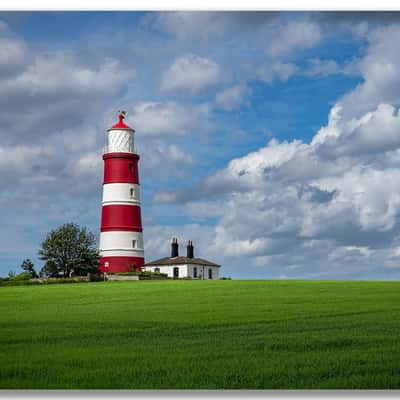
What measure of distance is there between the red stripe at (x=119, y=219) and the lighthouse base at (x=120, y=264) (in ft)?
4.52

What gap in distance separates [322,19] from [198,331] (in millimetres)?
6043

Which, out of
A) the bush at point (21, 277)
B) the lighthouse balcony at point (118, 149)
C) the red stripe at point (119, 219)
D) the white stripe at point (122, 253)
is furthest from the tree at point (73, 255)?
the lighthouse balcony at point (118, 149)

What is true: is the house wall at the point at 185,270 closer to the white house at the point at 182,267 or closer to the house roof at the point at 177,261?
the white house at the point at 182,267

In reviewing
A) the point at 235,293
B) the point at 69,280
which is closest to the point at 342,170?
the point at 235,293

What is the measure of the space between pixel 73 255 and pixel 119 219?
112 inches

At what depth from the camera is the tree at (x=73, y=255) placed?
32562 millimetres

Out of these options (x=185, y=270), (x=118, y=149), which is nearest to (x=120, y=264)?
(x=118, y=149)

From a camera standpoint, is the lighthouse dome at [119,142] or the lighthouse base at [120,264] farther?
the lighthouse base at [120,264]

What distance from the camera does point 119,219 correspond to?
32562mm

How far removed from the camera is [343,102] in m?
14.2

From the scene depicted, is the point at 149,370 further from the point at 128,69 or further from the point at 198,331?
the point at 128,69

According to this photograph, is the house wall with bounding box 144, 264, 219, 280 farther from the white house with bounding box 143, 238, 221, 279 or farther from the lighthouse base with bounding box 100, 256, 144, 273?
the lighthouse base with bounding box 100, 256, 144, 273

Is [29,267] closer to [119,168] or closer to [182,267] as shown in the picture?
[119,168]

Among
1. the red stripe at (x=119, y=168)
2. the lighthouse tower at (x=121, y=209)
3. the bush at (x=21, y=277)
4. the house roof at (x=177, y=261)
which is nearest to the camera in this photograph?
the bush at (x=21, y=277)
